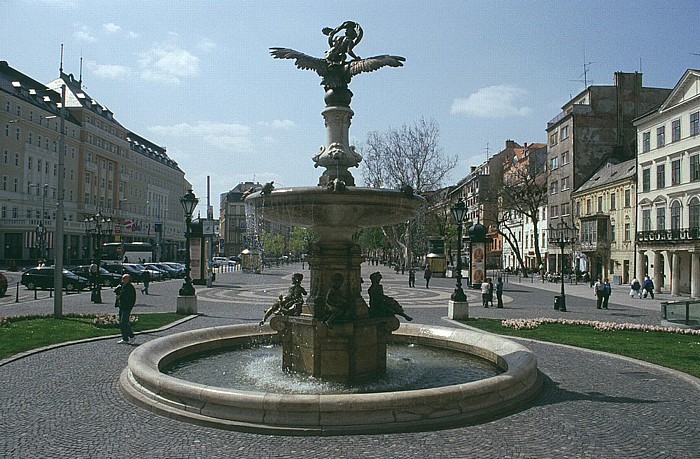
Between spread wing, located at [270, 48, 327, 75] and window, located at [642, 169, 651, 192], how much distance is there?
43464mm

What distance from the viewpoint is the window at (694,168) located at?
3997 cm

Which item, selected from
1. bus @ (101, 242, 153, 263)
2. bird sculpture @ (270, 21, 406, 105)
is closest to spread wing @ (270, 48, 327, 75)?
bird sculpture @ (270, 21, 406, 105)

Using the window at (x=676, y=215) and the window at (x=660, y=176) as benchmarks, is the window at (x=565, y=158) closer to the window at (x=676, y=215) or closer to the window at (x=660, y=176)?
the window at (x=660, y=176)

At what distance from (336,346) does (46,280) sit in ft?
99.6

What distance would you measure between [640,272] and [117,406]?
4809cm

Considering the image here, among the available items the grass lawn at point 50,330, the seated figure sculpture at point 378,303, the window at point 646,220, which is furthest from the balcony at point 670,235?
the seated figure sculpture at point 378,303

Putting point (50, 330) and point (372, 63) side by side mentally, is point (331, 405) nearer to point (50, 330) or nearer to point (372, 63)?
point (372, 63)

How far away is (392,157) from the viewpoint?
6350cm

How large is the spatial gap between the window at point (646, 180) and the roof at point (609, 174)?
7.70ft

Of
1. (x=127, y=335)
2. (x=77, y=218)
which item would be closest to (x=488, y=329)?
(x=127, y=335)

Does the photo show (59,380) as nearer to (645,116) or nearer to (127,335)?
(127,335)

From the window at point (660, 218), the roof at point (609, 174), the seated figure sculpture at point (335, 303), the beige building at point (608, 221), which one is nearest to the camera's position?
the seated figure sculpture at point (335, 303)

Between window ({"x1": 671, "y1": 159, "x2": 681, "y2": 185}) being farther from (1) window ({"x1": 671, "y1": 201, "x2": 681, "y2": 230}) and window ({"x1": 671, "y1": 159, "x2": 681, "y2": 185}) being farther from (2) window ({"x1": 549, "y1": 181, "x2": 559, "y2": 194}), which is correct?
(2) window ({"x1": 549, "y1": 181, "x2": 559, "y2": 194})

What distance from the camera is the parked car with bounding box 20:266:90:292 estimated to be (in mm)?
33844
